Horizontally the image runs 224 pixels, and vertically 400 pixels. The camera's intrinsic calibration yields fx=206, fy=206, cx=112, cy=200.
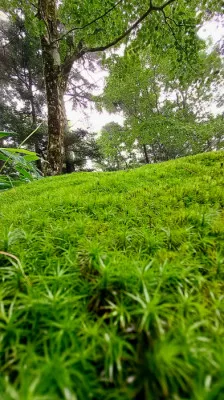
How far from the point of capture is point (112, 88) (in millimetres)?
15617

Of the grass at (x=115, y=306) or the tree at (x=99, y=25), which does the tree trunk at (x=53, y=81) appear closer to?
the tree at (x=99, y=25)

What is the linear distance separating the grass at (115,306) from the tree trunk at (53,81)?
150 inches

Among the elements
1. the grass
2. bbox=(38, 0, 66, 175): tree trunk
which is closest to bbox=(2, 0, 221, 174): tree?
bbox=(38, 0, 66, 175): tree trunk

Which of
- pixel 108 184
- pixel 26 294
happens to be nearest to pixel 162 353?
pixel 26 294

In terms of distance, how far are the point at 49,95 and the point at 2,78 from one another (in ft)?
41.7

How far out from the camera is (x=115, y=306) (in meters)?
0.84

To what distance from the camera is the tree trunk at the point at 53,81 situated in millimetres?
5094

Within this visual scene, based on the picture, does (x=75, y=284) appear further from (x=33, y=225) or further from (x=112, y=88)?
(x=112, y=88)

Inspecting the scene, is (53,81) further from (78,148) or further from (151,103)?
(151,103)

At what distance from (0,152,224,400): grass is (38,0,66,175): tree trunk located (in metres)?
3.82

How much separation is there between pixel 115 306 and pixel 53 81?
5703 millimetres

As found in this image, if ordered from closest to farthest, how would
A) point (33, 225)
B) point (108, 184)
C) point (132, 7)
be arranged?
point (33, 225) → point (108, 184) → point (132, 7)

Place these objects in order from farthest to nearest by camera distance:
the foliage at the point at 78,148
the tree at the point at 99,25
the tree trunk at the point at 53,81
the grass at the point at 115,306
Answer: the foliage at the point at 78,148
the tree trunk at the point at 53,81
the tree at the point at 99,25
the grass at the point at 115,306

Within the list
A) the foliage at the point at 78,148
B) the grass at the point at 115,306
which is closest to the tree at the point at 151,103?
the foliage at the point at 78,148
